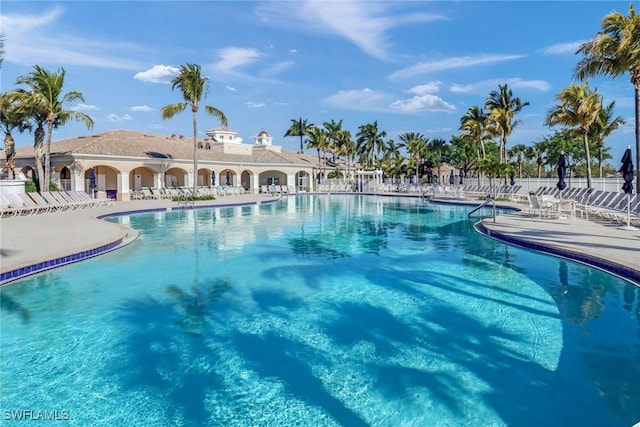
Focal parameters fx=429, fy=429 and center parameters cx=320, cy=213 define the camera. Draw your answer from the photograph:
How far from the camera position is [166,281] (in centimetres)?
823

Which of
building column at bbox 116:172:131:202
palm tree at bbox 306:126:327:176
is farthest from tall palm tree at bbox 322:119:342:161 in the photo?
building column at bbox 116:172:131:202

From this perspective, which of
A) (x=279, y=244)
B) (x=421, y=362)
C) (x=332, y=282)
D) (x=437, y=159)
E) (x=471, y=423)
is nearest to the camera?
(x=471, y=423)

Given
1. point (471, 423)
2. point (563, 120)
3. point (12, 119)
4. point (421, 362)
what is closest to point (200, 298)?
point (421, 362)

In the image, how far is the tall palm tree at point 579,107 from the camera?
73.0 feet

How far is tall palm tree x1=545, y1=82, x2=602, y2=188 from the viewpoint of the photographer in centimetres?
2225

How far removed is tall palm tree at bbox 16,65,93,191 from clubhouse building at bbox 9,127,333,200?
127 inches

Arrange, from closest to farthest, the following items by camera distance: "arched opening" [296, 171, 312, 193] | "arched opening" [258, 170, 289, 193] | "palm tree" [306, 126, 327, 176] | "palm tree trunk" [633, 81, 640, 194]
Answer: "palm tree trunk" [633, 81, 640, 194] → "arched opening" [296, 171, 312, 193] → "arched opening" [258, 170, 289, 193] → "palm tree" [306, 126, 327, 176]

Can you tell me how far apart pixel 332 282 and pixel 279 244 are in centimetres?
444

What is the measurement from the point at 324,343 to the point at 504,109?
33.1m

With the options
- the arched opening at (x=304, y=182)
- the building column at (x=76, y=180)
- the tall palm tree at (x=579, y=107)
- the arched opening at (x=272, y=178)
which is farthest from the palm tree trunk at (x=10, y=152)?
the tall palm tree at (x=579, y=107)

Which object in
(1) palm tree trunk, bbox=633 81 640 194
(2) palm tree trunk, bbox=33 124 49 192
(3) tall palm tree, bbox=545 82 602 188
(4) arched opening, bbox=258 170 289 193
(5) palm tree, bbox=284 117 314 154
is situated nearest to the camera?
(1) palm tree trunk, bbox=633 81 640 194

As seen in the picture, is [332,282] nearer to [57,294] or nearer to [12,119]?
[57,294]

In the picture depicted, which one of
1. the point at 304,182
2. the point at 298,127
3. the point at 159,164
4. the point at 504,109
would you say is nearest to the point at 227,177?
the point at 304,182

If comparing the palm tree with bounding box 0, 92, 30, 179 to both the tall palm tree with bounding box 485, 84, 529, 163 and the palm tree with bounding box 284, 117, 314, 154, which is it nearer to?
the tall palm tree with bounding box 485, 84, 529, 163
